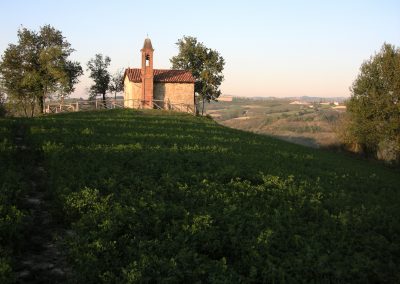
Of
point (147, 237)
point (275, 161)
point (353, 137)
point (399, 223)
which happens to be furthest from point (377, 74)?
point (147, 237)

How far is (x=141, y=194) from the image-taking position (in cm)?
1104

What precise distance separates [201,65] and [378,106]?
34612mm

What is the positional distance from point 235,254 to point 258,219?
6.69 feet

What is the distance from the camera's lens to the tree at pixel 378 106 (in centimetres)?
4059

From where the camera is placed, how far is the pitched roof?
56.8 meters

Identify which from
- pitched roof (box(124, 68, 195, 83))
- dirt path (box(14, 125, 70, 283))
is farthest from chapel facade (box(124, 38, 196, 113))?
dirt path (box(14, 125, 70, 283))

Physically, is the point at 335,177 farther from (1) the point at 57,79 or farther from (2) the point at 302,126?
(2) the point at 302,126

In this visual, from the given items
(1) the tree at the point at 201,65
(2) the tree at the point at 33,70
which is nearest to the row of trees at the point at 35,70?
(2) the tree at the point at 33,70

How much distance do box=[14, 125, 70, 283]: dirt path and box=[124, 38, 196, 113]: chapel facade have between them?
4283cm

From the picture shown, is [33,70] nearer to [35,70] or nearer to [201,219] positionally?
[35,70]

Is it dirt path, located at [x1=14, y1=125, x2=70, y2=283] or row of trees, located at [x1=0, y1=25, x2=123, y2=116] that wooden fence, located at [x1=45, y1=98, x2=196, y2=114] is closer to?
row of trees, located at [x1=0, y1=25, x2=123, y2=116]

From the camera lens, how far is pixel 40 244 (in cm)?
809

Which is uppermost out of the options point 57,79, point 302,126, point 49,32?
point 49,32

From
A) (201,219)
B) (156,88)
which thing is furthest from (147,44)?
(201,219)
